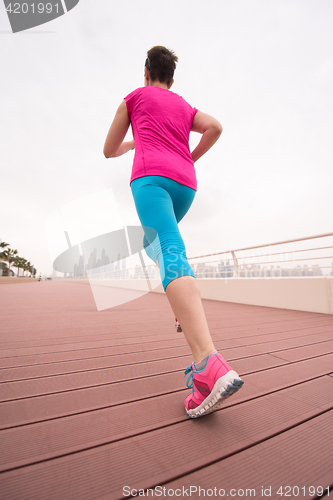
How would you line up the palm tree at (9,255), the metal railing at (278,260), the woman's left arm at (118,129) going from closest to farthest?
the woman's left arm at (118,129) < the metal railing at (278,260) < the palm tree at (9,255)

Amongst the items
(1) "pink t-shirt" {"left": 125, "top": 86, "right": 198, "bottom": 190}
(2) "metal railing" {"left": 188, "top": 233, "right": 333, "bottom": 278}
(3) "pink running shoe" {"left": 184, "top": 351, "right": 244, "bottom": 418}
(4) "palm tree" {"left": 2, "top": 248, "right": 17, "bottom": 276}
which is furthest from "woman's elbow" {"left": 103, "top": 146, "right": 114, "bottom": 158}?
(4) "palm tree" {"left": 2, "top": 248, "right": 17, "bottom": 276}

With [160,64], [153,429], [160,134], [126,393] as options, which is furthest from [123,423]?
[160,64]

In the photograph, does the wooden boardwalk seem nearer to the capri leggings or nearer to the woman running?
the woman running

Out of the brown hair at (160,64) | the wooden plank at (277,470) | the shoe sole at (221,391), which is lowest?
the wooden plank at (277,470)

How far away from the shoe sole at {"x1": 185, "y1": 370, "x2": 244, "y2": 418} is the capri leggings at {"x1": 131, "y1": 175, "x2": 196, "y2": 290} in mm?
309

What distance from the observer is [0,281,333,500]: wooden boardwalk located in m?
0.45

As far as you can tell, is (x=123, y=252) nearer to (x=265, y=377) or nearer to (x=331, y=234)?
(x=331, y=234)

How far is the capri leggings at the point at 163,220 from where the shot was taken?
771mm

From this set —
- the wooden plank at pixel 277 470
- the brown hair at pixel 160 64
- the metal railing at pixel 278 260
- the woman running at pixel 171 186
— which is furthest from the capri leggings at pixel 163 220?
the metal railing at pixel 278 260

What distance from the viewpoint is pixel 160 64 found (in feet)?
3.43

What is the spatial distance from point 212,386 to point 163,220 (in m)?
0.52

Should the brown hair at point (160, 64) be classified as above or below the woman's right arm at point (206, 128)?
above

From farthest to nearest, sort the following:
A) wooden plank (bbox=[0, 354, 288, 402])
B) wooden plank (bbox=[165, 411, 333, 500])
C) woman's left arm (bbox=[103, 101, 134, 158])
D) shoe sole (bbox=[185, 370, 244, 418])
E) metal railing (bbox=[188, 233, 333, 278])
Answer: metal railing (bbox=[188, 233, 333, 278]) → woman's left arm (bbox=[103, 101, 134, 158]) → wooden plank (bbox=[0, 354, 288, 402]) → shoe sole (bbox=[185, 370, 244, 418]) → wooden plank (bbox=[165, 411, 333, 500])

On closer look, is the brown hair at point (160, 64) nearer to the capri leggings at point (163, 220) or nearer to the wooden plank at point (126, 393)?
the capri leggings at point (163, 220)
